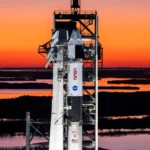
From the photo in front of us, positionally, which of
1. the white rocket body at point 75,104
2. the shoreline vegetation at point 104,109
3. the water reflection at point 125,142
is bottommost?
the water reflection at point 125,142

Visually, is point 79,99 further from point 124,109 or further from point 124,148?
point 124,109

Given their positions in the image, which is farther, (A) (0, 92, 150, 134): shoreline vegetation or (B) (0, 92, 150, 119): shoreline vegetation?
(B) (0, 92, 150, 119): shoreline vegetation

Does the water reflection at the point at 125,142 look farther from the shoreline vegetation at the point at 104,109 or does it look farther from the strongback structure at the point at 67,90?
the strongback structure at the point at 67,90

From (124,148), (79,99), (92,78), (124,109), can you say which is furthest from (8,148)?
(124,109)

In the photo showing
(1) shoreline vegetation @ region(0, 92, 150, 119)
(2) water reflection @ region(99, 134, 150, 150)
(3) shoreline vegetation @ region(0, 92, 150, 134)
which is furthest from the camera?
(1) shoreline vegetation @ region(0, 92, 150, 119)

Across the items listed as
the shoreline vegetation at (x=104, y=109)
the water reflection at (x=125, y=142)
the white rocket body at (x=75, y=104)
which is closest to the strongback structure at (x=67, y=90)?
the white rocket body at (x=75, y=104)

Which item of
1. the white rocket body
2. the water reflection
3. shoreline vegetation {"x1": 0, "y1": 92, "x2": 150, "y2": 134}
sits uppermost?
the white rocket body

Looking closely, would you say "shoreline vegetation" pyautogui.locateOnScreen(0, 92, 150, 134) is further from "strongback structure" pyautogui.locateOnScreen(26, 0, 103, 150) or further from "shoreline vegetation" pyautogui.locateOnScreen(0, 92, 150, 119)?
"strongback structure" pyautogui.locateOnScreen(26, 0, 103, 150)

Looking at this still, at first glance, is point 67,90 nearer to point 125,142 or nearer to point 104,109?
point 125,142

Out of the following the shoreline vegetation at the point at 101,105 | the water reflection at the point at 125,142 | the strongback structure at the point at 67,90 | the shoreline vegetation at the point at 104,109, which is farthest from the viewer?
the shoreline vegetation at the point at 101,105

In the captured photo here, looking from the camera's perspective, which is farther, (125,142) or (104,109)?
(104,109)

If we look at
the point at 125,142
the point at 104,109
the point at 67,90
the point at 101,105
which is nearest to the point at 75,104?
the point at 67,90

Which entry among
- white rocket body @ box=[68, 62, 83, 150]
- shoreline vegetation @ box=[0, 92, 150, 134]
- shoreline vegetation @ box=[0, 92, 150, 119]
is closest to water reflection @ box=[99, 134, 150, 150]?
shoreline vegetation @ box=[0, 92, 150, 134]

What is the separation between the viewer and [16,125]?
268 feet
